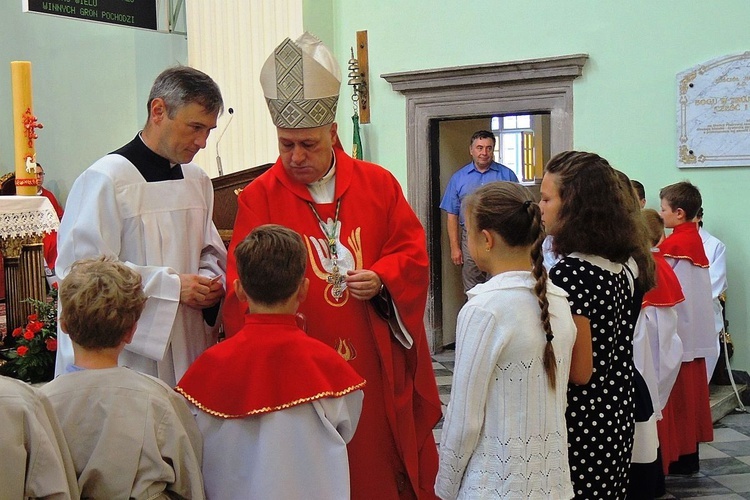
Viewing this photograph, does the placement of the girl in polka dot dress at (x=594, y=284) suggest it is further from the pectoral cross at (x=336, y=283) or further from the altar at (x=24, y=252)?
the altar at (x=24, y=252)

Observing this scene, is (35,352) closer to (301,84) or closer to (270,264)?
(301,84)

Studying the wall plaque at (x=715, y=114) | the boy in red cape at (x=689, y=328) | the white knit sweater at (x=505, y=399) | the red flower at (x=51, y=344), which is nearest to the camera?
the white knit sweater at (x=505, y=399)

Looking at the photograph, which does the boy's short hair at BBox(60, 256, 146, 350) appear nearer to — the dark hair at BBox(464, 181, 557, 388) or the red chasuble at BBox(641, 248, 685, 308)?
the dark hair at BBox(464, 181, 557, 388)

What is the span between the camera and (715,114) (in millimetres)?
5949

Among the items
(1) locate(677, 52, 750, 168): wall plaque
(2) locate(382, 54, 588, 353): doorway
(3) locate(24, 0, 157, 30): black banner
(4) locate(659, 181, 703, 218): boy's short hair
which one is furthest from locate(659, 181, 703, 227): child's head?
(3) locate(24, 0, 157, 30): black banner

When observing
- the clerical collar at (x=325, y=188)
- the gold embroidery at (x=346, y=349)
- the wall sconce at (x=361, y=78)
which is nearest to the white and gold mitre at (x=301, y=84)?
the clerical collar at (x=325, y=188)

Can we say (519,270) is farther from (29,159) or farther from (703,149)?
(29,159)

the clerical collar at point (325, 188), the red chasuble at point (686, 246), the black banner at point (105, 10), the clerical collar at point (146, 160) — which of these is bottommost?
the red chasuble at point (686, 246)

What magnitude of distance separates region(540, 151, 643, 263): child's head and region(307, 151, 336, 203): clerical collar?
2.85 ft

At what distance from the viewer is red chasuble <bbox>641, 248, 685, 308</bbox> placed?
4.16m

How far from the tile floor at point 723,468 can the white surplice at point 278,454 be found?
8.57 feet

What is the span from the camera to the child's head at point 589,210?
2373mm

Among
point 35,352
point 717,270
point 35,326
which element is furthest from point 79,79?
point 717,270

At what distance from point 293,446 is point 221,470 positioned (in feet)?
0.62
